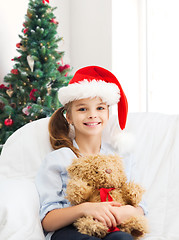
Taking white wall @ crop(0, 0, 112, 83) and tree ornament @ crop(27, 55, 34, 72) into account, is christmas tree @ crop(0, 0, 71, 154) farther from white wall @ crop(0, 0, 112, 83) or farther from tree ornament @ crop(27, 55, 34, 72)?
white wall @ crop(0, 0, 112, 83)

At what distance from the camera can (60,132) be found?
5.08 ft

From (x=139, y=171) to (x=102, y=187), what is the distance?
436 mm

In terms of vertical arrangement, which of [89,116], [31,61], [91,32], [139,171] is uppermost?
[91,32]

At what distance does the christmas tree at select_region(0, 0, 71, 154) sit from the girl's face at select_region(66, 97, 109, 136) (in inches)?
36.5

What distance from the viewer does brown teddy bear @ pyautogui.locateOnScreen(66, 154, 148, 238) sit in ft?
3.59

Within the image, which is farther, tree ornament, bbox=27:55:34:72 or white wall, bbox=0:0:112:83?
white wall, bbox=0:0:112:83

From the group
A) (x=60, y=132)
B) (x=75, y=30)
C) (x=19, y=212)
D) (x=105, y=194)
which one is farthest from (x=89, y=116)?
(x=75, y=30)

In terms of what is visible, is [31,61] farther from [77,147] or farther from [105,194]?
[105,194]

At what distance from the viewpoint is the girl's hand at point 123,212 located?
1079 mm

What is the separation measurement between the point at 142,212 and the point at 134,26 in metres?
2.21

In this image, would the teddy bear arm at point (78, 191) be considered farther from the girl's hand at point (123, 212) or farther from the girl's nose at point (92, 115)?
the girl's nose at point (92, 115)

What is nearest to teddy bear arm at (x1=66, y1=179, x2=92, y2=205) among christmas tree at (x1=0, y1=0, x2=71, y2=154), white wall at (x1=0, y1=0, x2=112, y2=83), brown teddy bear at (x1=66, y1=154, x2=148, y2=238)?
brown teddy bear at (x1=66, y1=154, x2=148, y2=238)

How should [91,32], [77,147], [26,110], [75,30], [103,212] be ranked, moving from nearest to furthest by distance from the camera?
[103,212], [77,147], [26,110], [91,32], [75,30]

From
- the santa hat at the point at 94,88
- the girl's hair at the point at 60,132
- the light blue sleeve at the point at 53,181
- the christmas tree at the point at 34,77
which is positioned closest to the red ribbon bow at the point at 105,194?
the light blue sleeve at the point at 53,181
